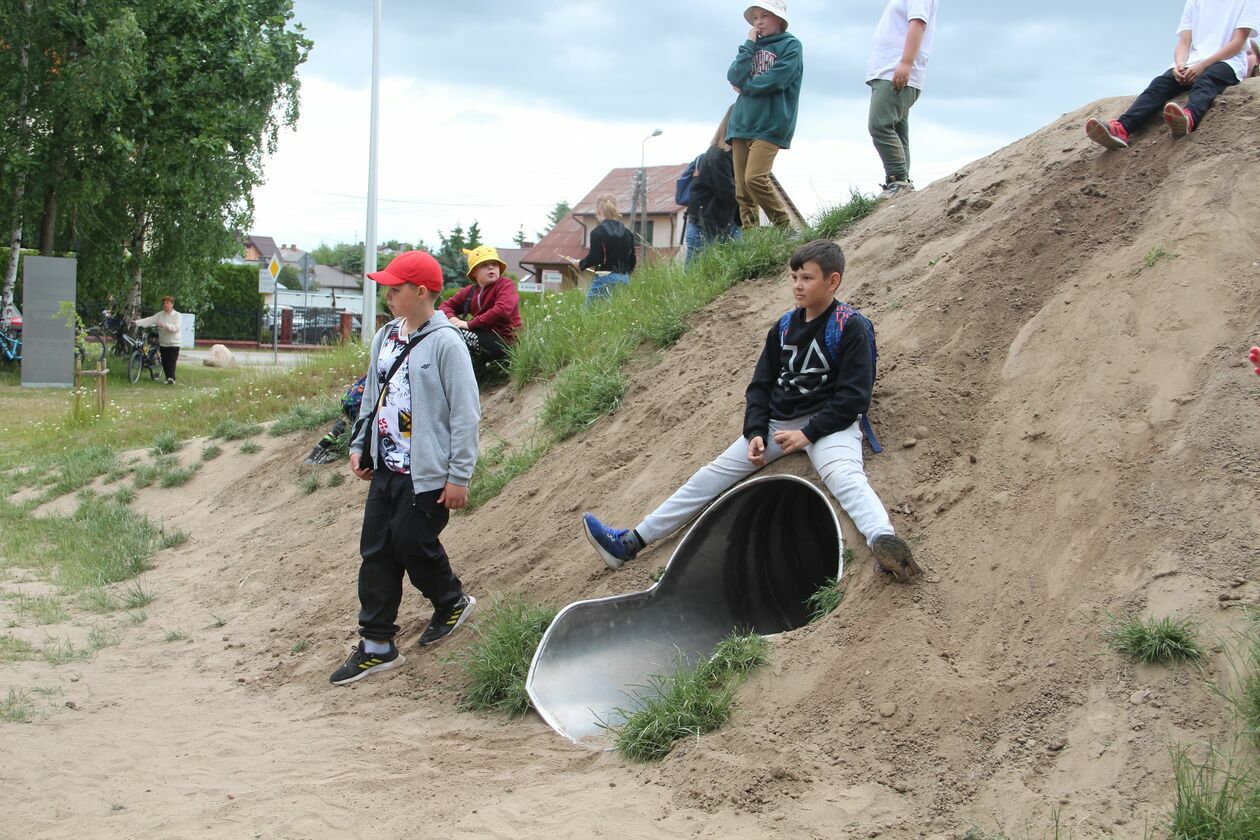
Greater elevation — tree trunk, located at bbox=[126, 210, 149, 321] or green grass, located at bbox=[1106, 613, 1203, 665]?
tree trunk, located at bbox=[126, 210, 149, 321]

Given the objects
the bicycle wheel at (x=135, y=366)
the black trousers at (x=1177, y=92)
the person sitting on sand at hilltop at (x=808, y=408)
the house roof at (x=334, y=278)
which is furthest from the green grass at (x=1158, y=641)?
the house roof at (x=334, y=278)

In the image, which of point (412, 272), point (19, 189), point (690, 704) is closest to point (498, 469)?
point (412, 272)

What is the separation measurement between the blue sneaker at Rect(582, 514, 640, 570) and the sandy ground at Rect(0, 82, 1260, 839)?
11 centimetres

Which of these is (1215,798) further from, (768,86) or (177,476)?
(177,476)

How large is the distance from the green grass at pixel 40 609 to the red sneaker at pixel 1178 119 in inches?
298

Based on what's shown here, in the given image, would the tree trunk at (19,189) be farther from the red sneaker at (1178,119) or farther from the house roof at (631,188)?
the house roof at (631,188)

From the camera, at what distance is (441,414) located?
561cm

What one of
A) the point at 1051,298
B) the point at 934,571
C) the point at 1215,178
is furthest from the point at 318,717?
the point at 1215,178

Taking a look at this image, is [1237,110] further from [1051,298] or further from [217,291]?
[217,291]

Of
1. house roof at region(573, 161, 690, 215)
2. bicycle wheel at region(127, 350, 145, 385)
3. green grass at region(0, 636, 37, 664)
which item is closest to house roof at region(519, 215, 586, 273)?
house roof at region(573, 161, 690, 215)

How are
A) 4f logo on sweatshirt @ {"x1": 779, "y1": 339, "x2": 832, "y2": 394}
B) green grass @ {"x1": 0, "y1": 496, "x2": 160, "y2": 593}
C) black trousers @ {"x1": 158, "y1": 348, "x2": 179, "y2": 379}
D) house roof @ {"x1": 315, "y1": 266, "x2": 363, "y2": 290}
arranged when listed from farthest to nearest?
1. house roof @ {"x1": 315, "y1": 266, "x2": 363, "y2": 290}
2. black trousers @ {"x1": 158, "y1": 348, "x2": 179, "y2": 379}
3. green grass @ {"x1": 0, "y1": 496, "x2": 160, "y2": 593}
4. 4f logo on sweatshirt @ {"x1": 779, "y1": 339, "x2": 832, "y2": 394}

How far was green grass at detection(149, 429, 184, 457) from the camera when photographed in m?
12.5

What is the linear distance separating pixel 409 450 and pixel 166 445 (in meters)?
7.97

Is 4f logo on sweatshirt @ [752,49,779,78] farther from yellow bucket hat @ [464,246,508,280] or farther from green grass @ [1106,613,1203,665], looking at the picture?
green grass @ [1106,613,1203,665]
